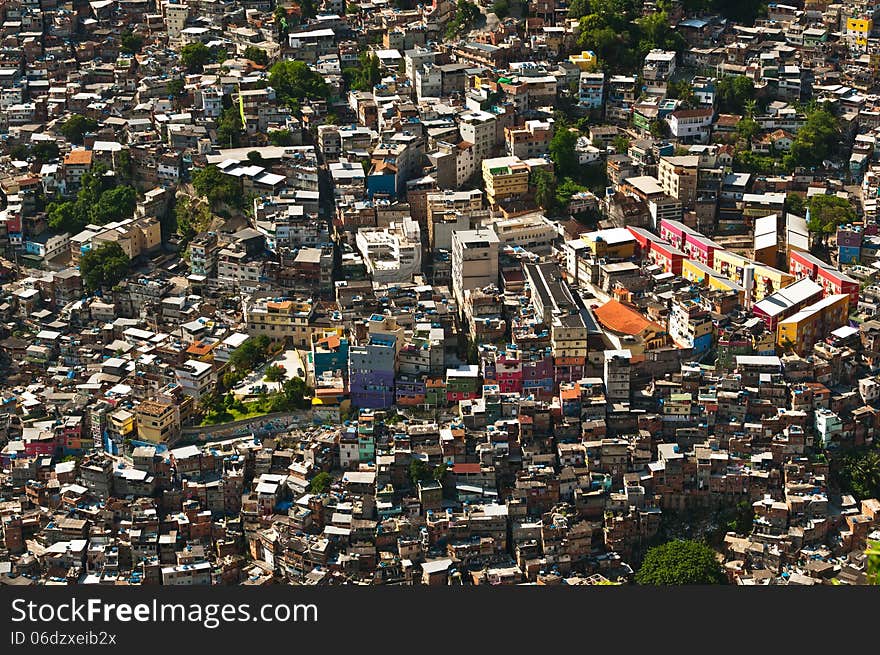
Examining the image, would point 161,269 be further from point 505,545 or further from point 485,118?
point 505,545

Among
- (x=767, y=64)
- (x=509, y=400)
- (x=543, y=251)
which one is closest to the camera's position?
(x=509, y=400)

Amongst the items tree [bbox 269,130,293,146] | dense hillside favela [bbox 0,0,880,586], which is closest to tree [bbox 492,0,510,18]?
dense hillside favela [bbox 0,0,880,586]

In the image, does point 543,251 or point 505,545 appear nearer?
point 505,545

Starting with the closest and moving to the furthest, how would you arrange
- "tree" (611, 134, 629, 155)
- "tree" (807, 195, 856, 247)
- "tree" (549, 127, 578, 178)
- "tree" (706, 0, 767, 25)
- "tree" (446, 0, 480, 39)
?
"tree" (807, 195, 856, 247) → "tree" (549, 127, 578, 178) → "tree" (611, 134, 629, 155) → "tree" (446, 0, 480, 39) → "tree" (706, 0, 767, 25)

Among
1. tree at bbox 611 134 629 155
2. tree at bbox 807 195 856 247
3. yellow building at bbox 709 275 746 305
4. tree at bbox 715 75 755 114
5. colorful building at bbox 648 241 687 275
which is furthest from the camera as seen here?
tree at bbox 715 75 755 114

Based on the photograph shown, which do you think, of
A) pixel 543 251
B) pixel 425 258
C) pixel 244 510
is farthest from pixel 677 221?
pixel 244 510

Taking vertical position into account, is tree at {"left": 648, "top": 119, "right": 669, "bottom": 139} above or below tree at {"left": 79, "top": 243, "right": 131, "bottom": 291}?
above

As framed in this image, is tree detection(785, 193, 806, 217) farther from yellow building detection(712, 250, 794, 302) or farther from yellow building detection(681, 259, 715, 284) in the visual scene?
yellow building detection(681, 259, 715, 284)

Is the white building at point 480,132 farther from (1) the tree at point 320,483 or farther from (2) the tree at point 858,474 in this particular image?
(2) the tree at point 858,474

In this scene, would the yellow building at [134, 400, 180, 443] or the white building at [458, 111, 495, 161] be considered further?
the white building at [458, 111, 495, 161]
